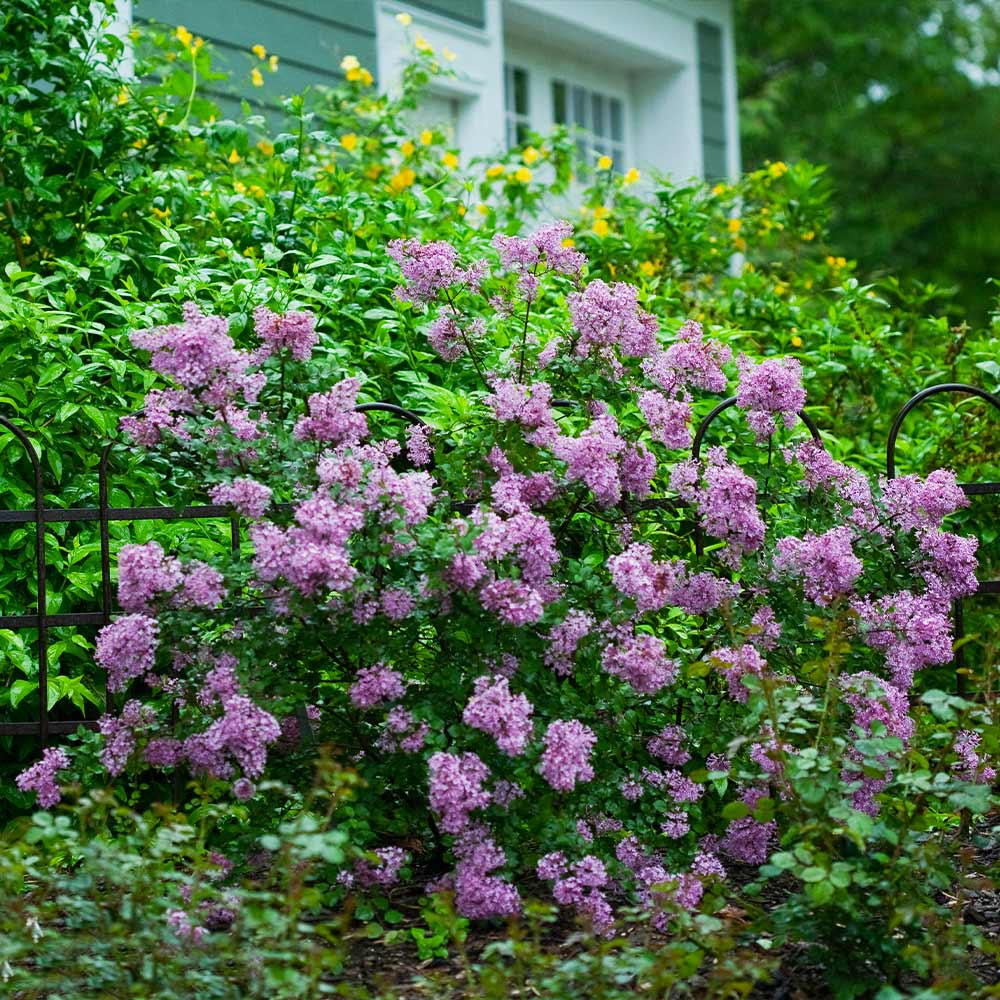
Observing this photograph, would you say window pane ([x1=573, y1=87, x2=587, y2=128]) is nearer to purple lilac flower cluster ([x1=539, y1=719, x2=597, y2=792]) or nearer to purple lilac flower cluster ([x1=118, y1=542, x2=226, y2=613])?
purple lilac flower cluster ([x1=118, y1=542, x2=226, y2=613])

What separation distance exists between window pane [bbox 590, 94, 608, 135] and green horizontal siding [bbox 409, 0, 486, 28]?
5.32 ft

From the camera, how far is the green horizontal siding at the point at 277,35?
20.9 feet

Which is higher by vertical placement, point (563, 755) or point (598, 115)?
point (598, 115)

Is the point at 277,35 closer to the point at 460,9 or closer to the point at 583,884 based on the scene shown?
the point at 460,9

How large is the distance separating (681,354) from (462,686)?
844 millimetres

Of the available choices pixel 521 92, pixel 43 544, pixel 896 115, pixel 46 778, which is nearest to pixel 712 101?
pixel 521 92

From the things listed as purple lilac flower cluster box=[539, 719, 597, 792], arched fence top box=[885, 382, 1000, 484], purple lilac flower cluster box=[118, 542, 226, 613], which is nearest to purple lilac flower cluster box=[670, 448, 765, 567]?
purple lilac flower cluster box=[539, 719, 597, 792]

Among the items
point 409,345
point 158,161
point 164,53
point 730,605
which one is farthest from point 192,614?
point 164,53

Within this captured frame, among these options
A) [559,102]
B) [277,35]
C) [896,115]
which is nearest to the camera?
[277,35]

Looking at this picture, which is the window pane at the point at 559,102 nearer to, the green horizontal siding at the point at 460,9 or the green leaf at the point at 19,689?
the green horizontal siding at the point at 460,9

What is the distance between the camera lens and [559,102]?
905 cm

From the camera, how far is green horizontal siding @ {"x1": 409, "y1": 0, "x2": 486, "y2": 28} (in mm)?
7555

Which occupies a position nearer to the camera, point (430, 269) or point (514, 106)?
point (430, 269)

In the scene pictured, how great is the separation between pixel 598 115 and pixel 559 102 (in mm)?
426
